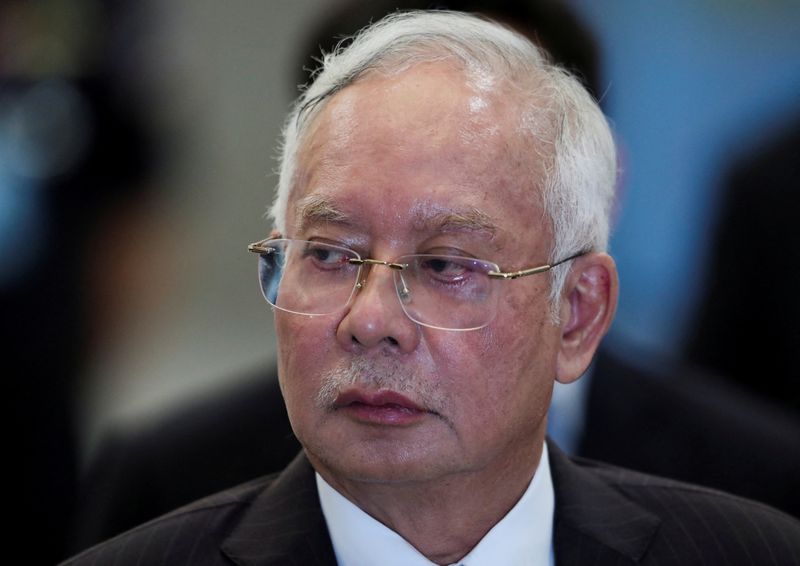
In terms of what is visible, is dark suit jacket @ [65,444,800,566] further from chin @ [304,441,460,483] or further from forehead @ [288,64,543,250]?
forehead @ [288,64,543,250]

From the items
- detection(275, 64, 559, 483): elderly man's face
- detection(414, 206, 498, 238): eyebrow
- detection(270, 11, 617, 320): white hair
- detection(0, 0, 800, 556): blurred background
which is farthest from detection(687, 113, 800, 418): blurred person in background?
detection(414, 206, 498, 238): eyebrow

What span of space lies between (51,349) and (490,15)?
169 centimetres

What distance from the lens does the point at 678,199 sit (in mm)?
3666

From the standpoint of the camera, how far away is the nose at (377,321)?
235cm

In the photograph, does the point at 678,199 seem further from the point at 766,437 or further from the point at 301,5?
the point at 301,5

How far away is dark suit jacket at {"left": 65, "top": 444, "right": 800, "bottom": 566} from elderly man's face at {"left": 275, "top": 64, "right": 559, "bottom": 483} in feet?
0.51

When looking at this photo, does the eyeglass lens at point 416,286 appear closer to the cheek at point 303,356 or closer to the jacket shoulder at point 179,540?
the cheek at point 303,356

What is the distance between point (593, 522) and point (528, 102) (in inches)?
38.8

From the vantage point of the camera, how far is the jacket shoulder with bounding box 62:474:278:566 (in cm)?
255

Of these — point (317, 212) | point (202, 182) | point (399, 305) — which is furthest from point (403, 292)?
point (202, 182)

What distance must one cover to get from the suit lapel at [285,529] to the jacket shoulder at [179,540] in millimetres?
33

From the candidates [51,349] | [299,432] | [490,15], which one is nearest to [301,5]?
[490,15]

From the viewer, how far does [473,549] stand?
258 cm

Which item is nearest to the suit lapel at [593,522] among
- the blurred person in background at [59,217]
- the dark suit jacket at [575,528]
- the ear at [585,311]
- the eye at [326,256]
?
the dark suit jacket at [575,528]
